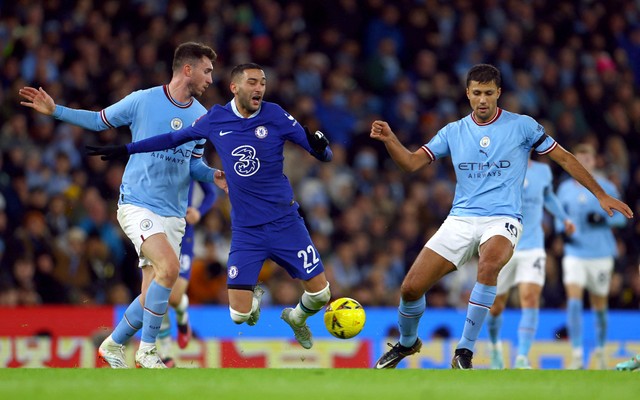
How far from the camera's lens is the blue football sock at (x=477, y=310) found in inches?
362

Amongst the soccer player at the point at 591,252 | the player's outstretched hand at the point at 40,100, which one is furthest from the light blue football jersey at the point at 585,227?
the player's outstretched hand at the point at 40,100

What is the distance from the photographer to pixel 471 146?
9.41 m

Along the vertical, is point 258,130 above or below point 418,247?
above

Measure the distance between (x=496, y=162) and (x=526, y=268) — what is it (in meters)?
3.50

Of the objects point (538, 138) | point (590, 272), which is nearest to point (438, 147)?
point (538, 138)

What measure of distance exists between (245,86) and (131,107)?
1.10m

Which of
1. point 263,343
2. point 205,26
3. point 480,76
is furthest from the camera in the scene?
point 205,26

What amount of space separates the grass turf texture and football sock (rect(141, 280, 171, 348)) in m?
1.00

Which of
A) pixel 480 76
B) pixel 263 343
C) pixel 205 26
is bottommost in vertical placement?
pixel 263 343

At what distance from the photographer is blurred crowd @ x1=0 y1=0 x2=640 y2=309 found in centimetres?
1447

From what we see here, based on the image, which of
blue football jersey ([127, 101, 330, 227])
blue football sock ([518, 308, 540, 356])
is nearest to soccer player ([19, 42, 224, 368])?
blue football jersey ([127, 101, 330, 227])

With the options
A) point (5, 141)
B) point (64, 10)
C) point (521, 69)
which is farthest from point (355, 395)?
point (521, 69)

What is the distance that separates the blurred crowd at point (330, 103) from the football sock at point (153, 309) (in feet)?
15.3

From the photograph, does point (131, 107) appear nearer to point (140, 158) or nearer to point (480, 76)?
point (140, 158)
